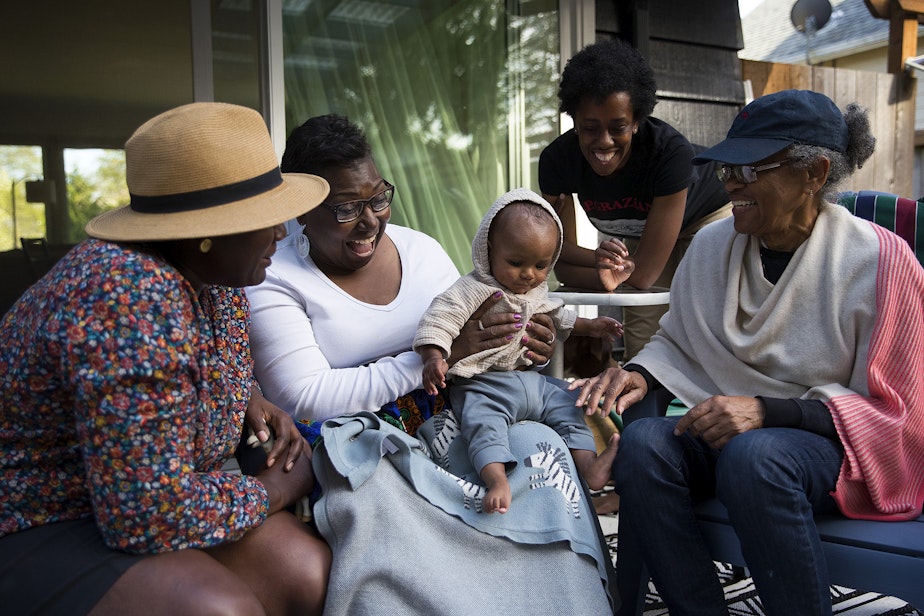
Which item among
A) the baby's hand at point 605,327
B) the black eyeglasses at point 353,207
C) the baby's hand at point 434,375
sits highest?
the black eyeglasses at point 353,207

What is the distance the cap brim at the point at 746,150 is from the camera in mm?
2033

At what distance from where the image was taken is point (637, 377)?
7.48ft

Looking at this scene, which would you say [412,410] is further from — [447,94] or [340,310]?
[447,94]

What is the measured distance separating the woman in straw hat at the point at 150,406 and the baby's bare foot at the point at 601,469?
0.71 m

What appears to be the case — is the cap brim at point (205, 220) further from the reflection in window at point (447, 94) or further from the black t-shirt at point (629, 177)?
the reflection in window at point (447, 94)

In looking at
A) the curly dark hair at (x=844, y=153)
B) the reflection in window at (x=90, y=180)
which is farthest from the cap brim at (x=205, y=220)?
the reflection in window at (x=90, y=180)

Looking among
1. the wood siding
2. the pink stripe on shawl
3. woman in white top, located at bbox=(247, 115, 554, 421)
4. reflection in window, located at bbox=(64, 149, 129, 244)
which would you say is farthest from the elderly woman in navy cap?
the wood siding

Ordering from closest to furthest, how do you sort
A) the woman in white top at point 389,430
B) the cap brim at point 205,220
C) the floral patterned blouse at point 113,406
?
the floral patterned blouse at point 113,406 < the cap brim at point 205,220 < the woman in white top at point 389,430

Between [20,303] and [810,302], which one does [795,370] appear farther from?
[20,303]

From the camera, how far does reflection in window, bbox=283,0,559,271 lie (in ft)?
15.3

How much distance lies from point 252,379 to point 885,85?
25.6 ft

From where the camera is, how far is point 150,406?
1.43 meters

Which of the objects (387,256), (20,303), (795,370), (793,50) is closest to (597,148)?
(387,256)

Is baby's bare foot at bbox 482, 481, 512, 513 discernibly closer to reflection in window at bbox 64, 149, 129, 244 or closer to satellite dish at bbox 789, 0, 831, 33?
reflection in window at bbox 64, 149, 129, 244
